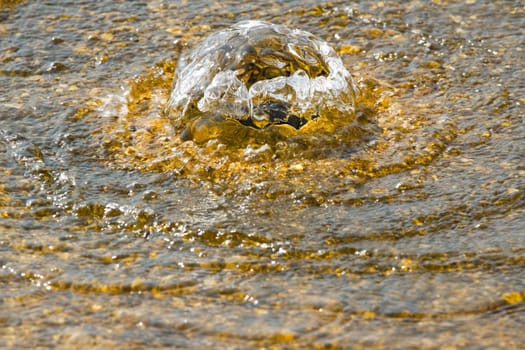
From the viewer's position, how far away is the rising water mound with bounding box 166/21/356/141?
3375 mm

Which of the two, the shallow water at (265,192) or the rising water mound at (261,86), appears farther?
the rising water mound at (261,86)

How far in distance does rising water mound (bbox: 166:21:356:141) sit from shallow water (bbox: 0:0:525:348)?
9 cm

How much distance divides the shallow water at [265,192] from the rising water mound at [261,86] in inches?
3.5

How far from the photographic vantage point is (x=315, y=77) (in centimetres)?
345

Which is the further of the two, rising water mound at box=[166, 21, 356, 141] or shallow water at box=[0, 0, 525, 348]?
rising water mound at box=[166, 21, 356, 141]

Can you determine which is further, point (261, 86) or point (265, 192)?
point (261, 86)

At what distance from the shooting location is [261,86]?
3.39m

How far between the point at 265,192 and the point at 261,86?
559 millimetres

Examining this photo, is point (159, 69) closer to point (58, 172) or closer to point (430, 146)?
point (58, 172)

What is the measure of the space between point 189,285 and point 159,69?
148 centimetres

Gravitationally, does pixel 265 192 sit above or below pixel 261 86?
below

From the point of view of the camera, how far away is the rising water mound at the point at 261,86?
3.38 m

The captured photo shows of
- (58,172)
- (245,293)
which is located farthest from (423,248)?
(58,172)

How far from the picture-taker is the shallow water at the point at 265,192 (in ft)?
7.75
